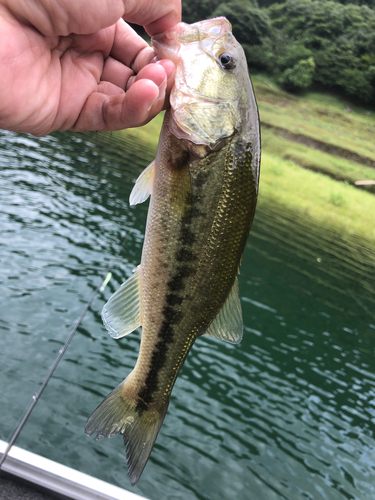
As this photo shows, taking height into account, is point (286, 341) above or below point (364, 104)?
above

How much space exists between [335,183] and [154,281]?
1554 inches

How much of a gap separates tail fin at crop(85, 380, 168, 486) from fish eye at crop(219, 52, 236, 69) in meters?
1.96

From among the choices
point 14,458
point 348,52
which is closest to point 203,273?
point 14,458

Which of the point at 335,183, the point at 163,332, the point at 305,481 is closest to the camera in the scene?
the point at 163,332

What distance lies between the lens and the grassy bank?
3039cm

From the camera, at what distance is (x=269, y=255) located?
17.2m

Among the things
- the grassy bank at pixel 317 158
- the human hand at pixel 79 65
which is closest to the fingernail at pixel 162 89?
the human hand at pixel 79 65

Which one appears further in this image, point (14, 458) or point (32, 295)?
point (32, 295)

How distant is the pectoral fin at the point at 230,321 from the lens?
229cm

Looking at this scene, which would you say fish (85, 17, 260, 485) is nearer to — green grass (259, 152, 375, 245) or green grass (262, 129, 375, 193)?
green grass (259, 152, 375, 245)

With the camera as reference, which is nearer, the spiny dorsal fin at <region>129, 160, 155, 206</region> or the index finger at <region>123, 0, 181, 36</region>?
the index finger at <region>123, 0, 181, 36</region>

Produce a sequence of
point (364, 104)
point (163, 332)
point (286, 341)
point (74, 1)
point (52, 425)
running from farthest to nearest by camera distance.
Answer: point (364, 104)
point (286, 341)
point (52, 425)
point (163, 332)
point (74, 1)

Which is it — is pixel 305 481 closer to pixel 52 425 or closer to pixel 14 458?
pixel 52 425

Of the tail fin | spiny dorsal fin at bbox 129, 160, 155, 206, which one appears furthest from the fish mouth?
the tail fin
